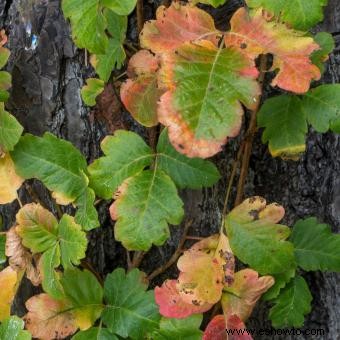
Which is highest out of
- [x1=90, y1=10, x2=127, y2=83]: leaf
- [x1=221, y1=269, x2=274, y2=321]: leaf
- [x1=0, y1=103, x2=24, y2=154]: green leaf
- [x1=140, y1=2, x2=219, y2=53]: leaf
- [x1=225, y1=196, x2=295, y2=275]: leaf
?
[x1=140, y1=2, x2=219, y2=53]: leaf

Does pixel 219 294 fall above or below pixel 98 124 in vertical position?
below

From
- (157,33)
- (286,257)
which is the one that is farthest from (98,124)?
(286,257)

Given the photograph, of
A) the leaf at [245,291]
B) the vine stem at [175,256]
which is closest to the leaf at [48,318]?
the vine stem at [175,256]

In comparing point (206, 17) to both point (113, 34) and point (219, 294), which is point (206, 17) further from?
point (219, 294)

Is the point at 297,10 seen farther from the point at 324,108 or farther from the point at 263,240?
the point at 263,240

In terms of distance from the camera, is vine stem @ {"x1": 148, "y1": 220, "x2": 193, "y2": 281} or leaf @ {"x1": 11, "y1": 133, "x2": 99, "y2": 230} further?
vine stem @ {"x1": 148, "y1": 220, "x2": 193, "y2": 281}

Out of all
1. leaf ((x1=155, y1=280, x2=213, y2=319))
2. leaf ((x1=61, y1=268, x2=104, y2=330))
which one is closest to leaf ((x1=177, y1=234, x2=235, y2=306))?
leaf ((x1=155, y1=280, x2=213, y2=319))

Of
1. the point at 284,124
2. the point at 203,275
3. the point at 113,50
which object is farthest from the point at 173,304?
the point at 113,50

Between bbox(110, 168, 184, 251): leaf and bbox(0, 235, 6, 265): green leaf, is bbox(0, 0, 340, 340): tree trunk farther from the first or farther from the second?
bbox(110, 168, 184, 251): leaf
